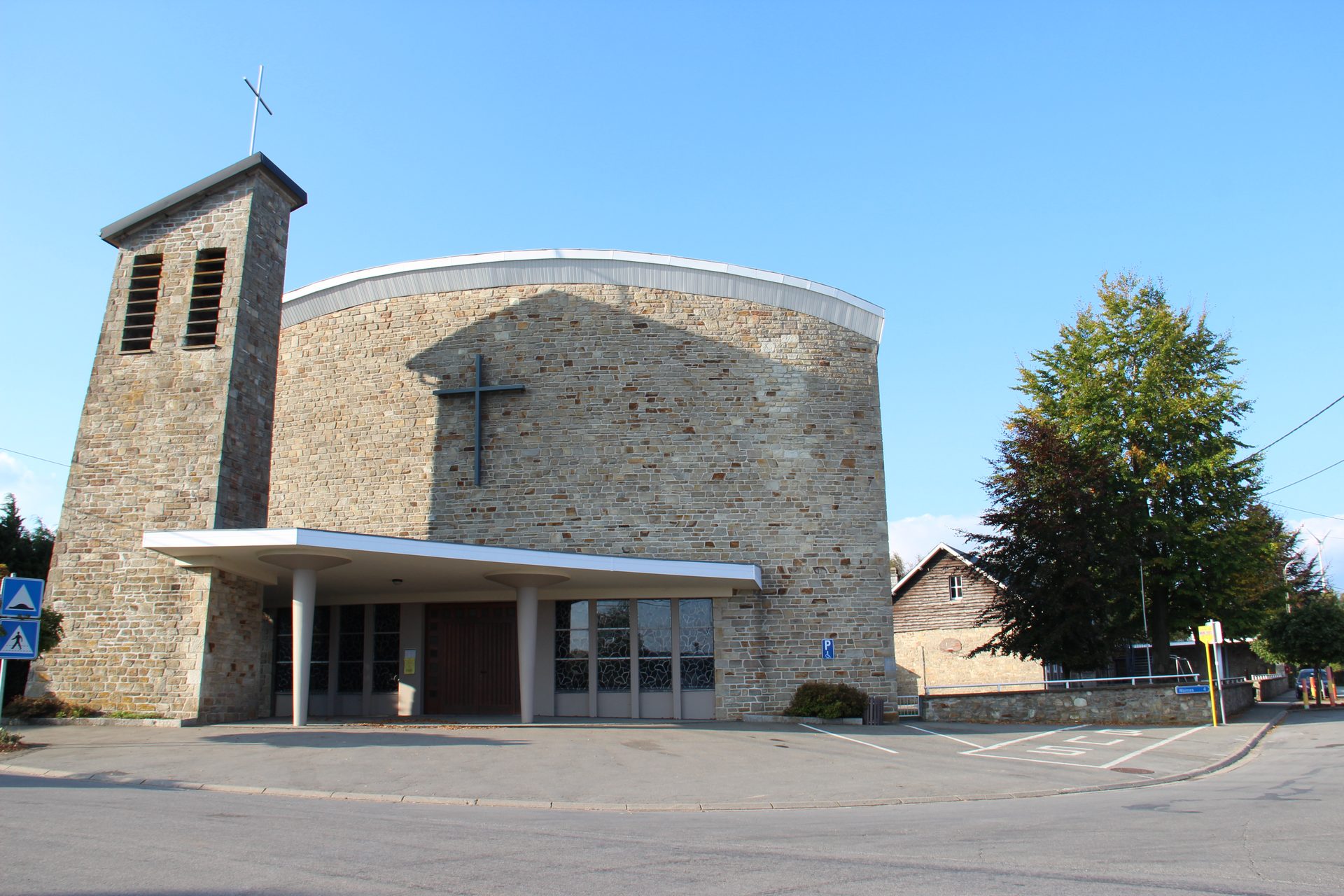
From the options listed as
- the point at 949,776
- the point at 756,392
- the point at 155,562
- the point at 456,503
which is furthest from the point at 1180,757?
the point at 155,562

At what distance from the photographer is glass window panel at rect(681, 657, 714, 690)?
18.8 meters

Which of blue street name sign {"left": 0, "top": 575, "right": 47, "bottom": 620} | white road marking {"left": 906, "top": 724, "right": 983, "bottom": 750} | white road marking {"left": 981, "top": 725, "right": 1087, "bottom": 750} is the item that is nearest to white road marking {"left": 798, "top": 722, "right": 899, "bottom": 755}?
white road marking {"left": 906, "top": 724, "right": 983, "bottom": 750}

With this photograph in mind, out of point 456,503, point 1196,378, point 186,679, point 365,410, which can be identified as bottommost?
point 186,679

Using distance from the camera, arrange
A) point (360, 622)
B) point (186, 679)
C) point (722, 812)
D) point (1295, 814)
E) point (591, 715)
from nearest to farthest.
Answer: point (1295, 814)
point (722, 812)
point (186, 679)
point (591, 715)
point (360, 622)

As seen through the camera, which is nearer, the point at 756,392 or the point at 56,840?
the point at 56,840

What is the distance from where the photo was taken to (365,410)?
20578mm

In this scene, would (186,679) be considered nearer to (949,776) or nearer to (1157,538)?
(949,776)

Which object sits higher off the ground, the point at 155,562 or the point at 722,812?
the point at 155,562

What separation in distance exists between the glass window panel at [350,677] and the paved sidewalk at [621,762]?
4.23m

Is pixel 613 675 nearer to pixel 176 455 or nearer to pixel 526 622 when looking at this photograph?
pixel 526 622

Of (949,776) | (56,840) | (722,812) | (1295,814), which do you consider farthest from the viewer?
(949,776)

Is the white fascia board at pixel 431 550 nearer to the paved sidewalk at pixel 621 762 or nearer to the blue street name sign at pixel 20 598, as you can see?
the paved sidewalk at pixel 621 762

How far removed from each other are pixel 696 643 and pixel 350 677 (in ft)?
24.2

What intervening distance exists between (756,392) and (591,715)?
7362 millimetres
